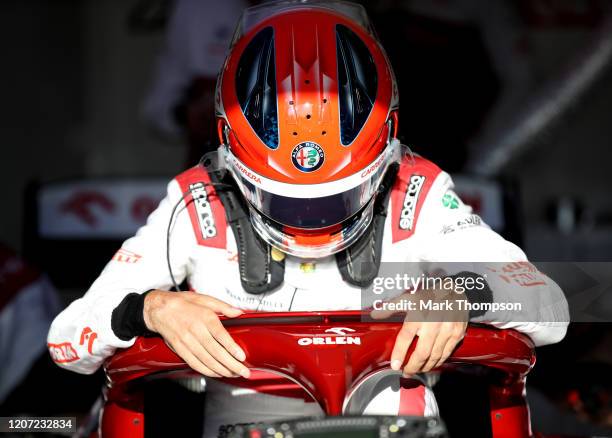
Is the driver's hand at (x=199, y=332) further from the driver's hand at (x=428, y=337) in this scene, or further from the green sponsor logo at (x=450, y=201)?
the green sponsor logo at (x=450, y=201)

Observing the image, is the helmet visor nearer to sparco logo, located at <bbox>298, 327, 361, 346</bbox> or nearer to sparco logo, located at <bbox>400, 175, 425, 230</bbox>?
sparco logo, located at <bbox>400, 175, 425, 230</bbox>

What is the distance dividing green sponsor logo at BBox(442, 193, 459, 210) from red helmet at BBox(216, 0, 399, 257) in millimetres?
146

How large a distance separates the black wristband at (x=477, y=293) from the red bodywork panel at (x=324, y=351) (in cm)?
3

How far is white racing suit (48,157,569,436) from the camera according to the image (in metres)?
1.67

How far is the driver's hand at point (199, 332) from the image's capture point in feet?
4.79

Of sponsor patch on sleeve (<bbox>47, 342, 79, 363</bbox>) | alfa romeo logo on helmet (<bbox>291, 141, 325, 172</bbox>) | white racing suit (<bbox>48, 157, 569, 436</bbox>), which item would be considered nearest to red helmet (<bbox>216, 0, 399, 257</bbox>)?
alfa romeo logo on helmet (<bbox>291, 141, 325, 172</bbox>)

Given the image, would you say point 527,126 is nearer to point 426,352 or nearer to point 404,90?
point 404,90

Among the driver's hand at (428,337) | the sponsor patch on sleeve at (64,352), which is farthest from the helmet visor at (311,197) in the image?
the sponsor patch on sleeve at (64,352)

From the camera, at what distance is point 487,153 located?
5051 millimetres

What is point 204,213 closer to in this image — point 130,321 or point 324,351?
point 130,321

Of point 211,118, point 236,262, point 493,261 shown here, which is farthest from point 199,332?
point 211,118

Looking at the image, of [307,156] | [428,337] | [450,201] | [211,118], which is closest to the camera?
[428,337]

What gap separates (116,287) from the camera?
1.68 metres

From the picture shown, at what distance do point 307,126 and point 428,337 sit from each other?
44cm
